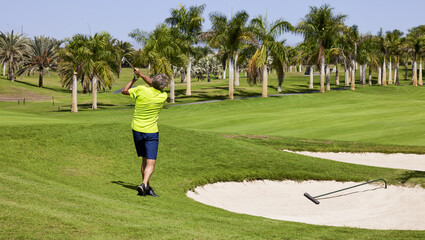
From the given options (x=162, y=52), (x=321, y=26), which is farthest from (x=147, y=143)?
(x=321, y=26)

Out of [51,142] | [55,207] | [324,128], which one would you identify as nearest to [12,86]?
[324,128]

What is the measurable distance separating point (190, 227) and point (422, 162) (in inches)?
696

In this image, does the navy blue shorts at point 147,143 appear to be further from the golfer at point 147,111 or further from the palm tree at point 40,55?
the palm tree at point 40,55

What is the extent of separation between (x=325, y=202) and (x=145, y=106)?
23.6 feet

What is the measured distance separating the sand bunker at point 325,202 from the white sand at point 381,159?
Result: 235 inches

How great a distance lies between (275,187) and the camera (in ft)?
55.0

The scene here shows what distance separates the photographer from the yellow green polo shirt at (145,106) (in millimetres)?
11117

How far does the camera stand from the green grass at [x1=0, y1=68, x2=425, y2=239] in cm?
803

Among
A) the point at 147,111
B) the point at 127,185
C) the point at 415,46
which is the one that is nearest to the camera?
the point at 147,111

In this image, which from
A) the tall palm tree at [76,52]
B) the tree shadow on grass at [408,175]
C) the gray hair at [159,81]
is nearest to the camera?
the gray hair at [159,81]

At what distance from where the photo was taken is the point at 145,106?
11.1 meters

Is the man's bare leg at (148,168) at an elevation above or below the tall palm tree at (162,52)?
below

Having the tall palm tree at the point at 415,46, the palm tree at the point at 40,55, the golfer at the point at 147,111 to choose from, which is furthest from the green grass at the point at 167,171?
the palm tree at the point at 40,55

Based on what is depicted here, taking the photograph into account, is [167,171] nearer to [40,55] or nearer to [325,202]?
[325,202]
